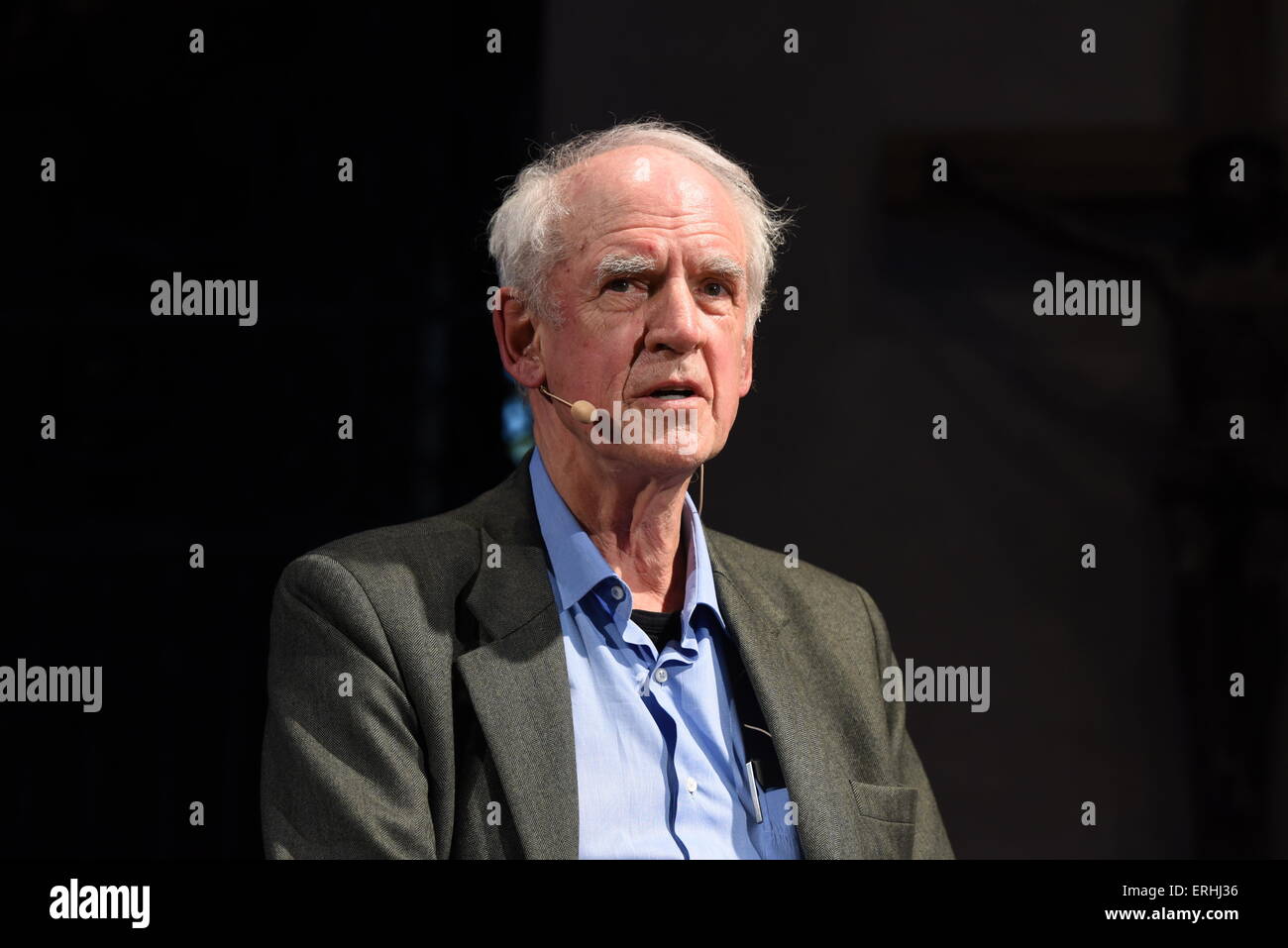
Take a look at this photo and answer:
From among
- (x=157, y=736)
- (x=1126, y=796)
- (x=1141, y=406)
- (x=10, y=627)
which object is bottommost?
(x=1126, y=796)

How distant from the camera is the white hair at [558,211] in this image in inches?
92.4

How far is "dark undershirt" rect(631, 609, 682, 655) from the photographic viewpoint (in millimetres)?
2301

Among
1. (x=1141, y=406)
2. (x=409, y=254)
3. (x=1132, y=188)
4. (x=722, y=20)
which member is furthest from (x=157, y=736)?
(x=1132, y=188)

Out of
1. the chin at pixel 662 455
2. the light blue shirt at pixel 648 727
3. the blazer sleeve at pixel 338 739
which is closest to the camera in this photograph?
the blazer sleeve at pixel 338 739

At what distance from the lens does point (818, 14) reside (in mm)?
2768

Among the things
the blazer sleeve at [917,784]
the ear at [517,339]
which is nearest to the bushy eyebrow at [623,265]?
the ear at [517,339]

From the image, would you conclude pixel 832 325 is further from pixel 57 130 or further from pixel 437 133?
pixel 57 130

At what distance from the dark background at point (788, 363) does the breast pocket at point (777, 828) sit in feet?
2.07

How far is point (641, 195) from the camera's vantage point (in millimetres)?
2277

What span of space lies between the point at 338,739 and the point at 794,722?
29.1 inches

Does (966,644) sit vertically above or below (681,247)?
below

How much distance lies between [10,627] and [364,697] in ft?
3.16

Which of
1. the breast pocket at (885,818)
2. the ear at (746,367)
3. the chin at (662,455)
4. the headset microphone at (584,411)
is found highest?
the ear at (746,367)

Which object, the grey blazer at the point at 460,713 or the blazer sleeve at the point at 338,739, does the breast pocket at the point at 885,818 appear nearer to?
the grey blazer at the point at 460,713
